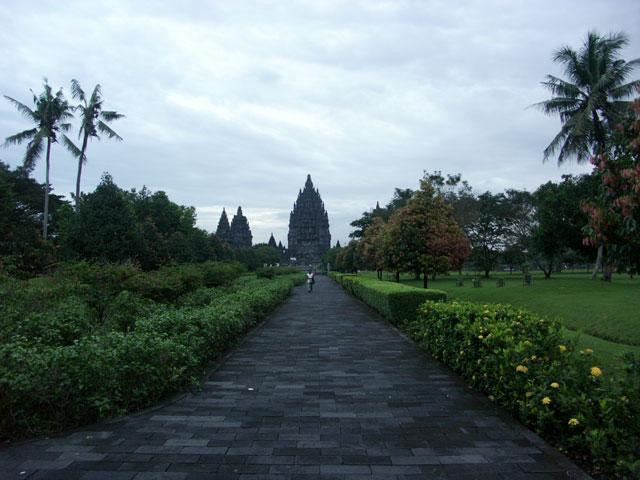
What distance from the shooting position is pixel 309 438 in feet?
13.7

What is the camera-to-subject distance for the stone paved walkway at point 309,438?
3521 millimetres

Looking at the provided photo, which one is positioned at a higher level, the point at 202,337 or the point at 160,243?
the point at 160,243

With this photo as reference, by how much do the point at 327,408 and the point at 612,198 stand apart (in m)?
3.67

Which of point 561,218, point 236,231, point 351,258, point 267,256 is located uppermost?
point 236,231

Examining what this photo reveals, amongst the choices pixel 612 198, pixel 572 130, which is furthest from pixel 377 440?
pixel 572 130

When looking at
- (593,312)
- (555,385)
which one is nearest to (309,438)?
(555,385)

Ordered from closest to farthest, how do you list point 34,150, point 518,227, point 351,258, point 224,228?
point 34,150, point 518,227, point 351,258, point 224,228

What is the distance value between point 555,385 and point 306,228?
92002 millimetres

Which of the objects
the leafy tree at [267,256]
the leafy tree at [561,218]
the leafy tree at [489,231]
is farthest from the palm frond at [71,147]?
the leafy tree at [267,256]

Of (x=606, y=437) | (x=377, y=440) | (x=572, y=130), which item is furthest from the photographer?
(x=572, y=130)

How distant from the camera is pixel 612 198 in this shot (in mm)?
4633

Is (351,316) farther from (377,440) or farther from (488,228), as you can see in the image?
(488,228)

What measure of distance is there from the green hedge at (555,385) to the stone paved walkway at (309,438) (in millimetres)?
195

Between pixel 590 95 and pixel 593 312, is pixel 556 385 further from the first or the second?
pixel 590 95
